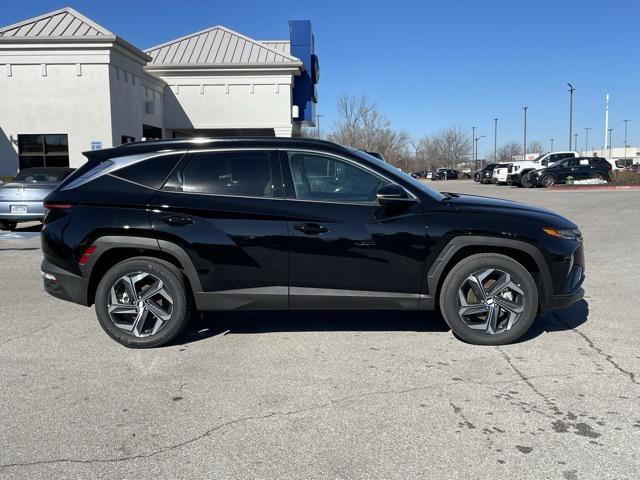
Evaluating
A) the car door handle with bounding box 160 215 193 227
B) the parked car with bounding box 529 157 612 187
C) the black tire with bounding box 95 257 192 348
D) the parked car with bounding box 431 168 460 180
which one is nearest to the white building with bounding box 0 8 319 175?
the parked car with bounding box 529 157 612 187

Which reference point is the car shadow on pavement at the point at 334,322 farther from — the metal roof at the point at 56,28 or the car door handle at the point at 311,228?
the metal roof at the point at 56,28

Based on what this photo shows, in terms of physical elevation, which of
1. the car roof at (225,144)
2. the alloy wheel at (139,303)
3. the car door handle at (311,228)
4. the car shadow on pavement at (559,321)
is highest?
the car roof at (225,144)

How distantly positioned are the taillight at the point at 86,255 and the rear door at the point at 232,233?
580mm

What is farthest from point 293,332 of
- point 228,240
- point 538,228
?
point 538,228

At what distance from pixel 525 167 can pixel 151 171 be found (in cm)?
3238

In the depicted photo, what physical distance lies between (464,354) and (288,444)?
1.99 metres

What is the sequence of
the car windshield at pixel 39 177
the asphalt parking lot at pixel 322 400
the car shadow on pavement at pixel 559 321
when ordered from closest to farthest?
the asphalt parking lot at pixel 322 400 < the car shadow on pavement at pixel 559 321 < the car windshield at pixel 39 177

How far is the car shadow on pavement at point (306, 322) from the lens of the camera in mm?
5238

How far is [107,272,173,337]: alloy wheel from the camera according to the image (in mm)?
4684

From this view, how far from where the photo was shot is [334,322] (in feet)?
18.1

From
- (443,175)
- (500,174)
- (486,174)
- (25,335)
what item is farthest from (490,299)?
(443,175)

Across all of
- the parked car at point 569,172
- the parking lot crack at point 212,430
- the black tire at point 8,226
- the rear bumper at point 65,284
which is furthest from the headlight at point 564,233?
the parked car at point 569,172

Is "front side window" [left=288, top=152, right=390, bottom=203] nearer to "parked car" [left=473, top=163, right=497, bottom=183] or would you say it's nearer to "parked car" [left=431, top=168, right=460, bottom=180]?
"parked car" [left=473, top=163, right=497, bottom=183]

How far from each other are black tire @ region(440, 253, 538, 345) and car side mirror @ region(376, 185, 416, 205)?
733mm
